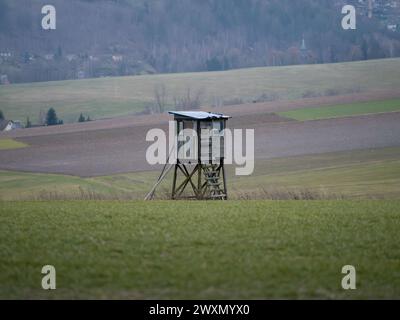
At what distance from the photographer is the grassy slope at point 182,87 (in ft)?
273

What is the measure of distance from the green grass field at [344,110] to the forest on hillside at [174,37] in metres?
27.1

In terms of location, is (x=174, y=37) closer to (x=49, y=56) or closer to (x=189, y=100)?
(x=49, y=56)

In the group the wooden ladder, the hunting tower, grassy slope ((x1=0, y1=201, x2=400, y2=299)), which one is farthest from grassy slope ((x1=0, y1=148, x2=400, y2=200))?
grassy slope ((x1=0, y1=201, x2=400, y2=299))

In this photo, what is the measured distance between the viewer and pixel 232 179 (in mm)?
56375

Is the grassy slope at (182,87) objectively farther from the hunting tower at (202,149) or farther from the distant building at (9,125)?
the hunting tower at (202,149)

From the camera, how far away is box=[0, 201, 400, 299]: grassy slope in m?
14.0

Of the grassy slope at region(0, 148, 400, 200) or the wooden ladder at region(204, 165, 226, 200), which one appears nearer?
the wooden ladder at region(204, 165, 226, 200)

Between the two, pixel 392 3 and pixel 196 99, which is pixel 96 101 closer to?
pixel 196 99

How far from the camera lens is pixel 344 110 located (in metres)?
72.6

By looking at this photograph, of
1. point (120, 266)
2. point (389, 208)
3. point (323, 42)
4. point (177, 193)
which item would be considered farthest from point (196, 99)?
point (120, 266)

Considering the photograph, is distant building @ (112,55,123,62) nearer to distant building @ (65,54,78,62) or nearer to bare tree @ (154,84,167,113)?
distant building @ (65,54,78,62)

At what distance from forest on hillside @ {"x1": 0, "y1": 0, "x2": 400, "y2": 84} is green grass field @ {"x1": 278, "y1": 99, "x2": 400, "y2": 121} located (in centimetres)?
2711

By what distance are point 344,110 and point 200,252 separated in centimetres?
5694

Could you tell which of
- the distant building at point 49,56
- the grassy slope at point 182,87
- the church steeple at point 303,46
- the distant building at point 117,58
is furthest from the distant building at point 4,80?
the church steeple at point 303,46
